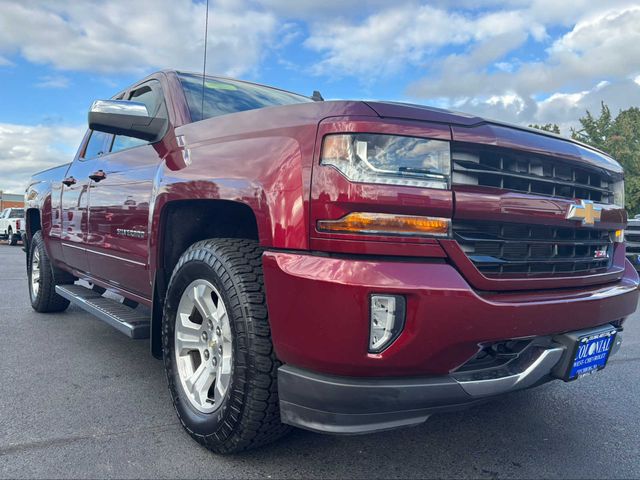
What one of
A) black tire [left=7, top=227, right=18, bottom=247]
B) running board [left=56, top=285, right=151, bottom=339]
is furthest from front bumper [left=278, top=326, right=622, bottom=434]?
black tire [left=7, top=227, right=18, bottom=247]

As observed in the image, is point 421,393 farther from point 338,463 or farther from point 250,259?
point 250,259

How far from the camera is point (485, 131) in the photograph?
2.01 meters

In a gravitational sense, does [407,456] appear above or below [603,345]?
below

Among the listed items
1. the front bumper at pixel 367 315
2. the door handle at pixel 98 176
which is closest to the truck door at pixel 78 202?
the door handle at pixel 98 176

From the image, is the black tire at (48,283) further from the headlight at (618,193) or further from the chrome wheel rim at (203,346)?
the headlight at (618,193)

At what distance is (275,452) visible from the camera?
229 cm

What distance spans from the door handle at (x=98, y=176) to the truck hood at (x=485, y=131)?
2.39m

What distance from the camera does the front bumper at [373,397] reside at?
182 centimetres

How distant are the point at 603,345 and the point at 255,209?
64.2 inches

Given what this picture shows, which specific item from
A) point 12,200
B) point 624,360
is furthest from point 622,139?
point 12,200

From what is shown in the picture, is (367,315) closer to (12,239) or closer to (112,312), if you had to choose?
(112,312)

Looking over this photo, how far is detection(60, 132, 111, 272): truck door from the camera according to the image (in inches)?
157

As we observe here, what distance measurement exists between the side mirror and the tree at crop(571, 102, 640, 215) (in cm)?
3194

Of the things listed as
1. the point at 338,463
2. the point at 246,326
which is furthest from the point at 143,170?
the point at 338,463
